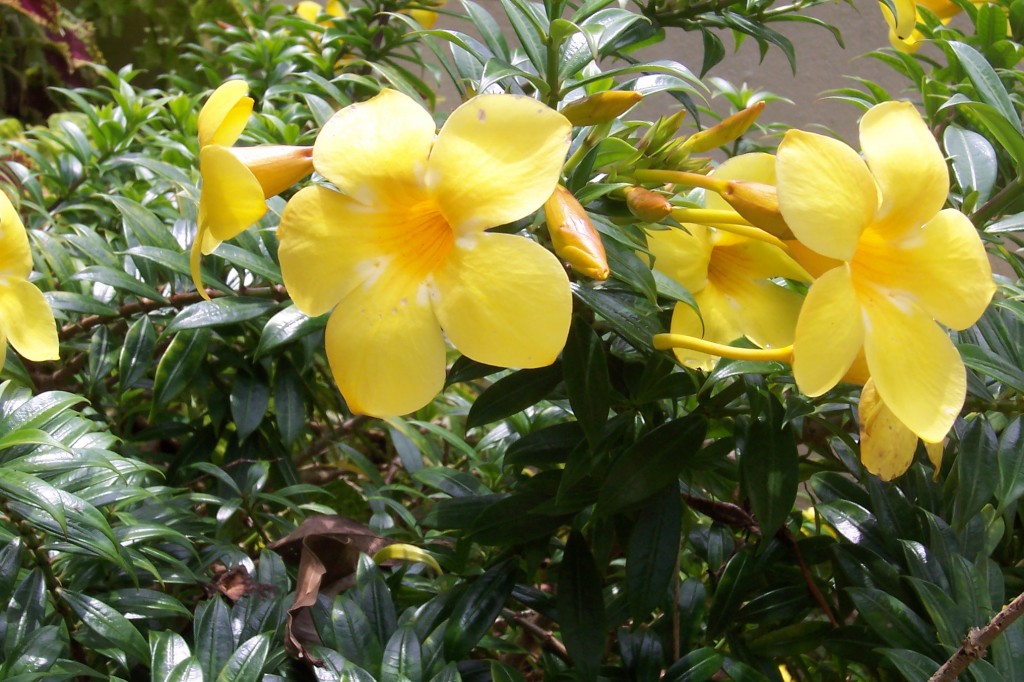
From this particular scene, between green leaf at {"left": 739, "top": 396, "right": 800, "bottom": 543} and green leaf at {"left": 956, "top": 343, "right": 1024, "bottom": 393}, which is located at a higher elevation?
green leaf at {"left": 956, "top": 343, "right": 1024, "bottom": 393}

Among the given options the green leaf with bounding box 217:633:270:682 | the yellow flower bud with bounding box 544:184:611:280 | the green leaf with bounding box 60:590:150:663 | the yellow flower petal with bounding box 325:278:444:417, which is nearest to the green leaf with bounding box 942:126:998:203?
the yellow flower bud with bounding box 544:184:611:280

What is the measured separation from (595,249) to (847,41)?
231 centimetres

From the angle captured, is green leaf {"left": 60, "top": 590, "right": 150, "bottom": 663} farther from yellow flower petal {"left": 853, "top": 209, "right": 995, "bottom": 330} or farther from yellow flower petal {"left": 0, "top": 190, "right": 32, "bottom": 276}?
yellow flower petal {"left": 853, "top": 209, "right": 995, "bottom": 330}

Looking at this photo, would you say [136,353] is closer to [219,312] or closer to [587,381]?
[219,312]

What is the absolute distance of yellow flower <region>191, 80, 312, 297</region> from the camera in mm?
660

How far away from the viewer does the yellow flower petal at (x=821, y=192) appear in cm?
59

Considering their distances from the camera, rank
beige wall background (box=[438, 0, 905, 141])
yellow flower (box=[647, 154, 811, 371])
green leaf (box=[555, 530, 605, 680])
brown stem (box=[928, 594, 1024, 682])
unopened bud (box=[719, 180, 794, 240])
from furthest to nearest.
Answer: beige wall background (box=[438, 0, 905, 141]) < green leaf (box=[555, 530, 605, 680]) < yellow flower (box=[647, 154, 811, 371]) < unopened bud (box=[719, 180, 794, 240]) < brown stem (box=[928, 594, 1024, 682])

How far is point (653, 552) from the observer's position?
0.89 metres

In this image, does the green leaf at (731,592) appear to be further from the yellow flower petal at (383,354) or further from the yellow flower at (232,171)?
the yellow flower at (232,171)

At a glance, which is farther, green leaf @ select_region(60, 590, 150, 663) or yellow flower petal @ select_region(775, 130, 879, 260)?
green leaf @ select_region(60, 590, 150, 663)

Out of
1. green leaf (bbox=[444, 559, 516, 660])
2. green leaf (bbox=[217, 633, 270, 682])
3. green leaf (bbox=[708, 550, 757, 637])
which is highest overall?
green leaf (bbox=[217, 633, 270, 682])

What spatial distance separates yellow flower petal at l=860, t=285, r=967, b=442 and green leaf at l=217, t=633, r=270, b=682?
2.02 feet

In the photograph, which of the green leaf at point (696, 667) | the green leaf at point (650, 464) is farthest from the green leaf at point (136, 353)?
the green leaf at point (696, 667)

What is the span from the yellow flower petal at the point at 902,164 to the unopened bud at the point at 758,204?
0.08 meters
